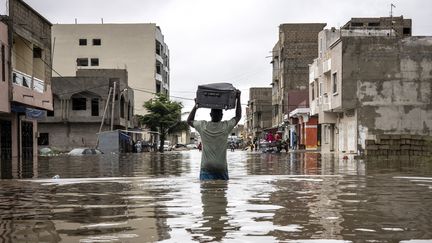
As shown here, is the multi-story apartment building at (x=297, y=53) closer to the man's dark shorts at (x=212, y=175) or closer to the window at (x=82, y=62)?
the window at (x=82, y=62)

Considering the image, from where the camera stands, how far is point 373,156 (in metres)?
30.7

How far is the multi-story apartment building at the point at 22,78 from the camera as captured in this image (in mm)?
32625

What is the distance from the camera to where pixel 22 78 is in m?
35.3

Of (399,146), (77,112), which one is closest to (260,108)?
(77,112)

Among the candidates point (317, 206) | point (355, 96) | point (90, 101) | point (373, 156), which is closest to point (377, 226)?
point (317, 206)

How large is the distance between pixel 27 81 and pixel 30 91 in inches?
26.1

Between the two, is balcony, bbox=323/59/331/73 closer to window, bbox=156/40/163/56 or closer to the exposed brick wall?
the exposed brick wall

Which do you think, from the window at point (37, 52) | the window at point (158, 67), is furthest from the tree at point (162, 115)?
the window at point (37, 52)

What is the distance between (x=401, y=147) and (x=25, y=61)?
2294cm

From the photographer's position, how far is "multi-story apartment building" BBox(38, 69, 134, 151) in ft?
201

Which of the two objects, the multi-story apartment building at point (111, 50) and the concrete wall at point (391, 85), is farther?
the multi-story apartment building at point (111, 50)

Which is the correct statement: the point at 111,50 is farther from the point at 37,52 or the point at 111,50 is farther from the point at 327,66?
the point at 327,66

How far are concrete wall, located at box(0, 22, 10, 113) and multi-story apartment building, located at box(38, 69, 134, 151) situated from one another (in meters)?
27.3

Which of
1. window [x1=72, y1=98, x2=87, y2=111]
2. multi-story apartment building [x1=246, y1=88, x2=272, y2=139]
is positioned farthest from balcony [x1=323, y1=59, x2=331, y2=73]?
A: multi-story apartment building [x1=246, y1=88, x2=272, y2=139]
